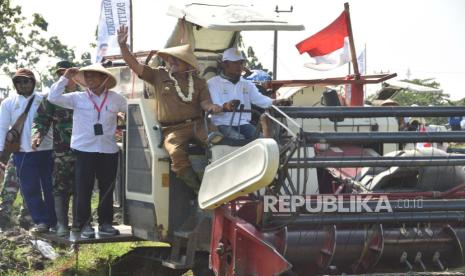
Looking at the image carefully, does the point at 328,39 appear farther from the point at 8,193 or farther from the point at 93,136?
the point at 93,136

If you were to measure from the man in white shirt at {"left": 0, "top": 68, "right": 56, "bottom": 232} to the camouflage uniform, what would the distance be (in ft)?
0.36

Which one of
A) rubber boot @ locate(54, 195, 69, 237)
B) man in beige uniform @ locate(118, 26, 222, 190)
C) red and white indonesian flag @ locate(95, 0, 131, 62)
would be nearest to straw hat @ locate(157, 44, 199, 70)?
man in beige uniform @ locate(118, 26, 222, 190)

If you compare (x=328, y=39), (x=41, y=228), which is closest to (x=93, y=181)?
(x=41, y=228)

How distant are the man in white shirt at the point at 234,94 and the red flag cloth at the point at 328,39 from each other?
5.64 m

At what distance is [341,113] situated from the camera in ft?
16.4

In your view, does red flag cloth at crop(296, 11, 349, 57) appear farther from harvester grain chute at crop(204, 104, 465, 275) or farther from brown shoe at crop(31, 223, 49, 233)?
harvester grain chute at crop(204, 104, 465, 275)

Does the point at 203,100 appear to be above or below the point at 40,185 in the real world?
above

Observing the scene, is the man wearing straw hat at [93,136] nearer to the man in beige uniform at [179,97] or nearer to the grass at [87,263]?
the man in beige uniform at [179,97]

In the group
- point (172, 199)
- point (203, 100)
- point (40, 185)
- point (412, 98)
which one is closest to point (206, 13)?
point (203, 100)

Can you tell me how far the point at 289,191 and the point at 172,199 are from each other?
1632mm

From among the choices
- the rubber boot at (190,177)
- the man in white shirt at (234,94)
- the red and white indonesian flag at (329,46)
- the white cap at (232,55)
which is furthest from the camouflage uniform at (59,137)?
the red and white indonesian flag at (329,46)

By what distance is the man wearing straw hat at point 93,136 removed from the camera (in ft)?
22.4

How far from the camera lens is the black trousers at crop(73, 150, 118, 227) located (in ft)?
22.6

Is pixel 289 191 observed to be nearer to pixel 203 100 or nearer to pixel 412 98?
pixel 203 100
